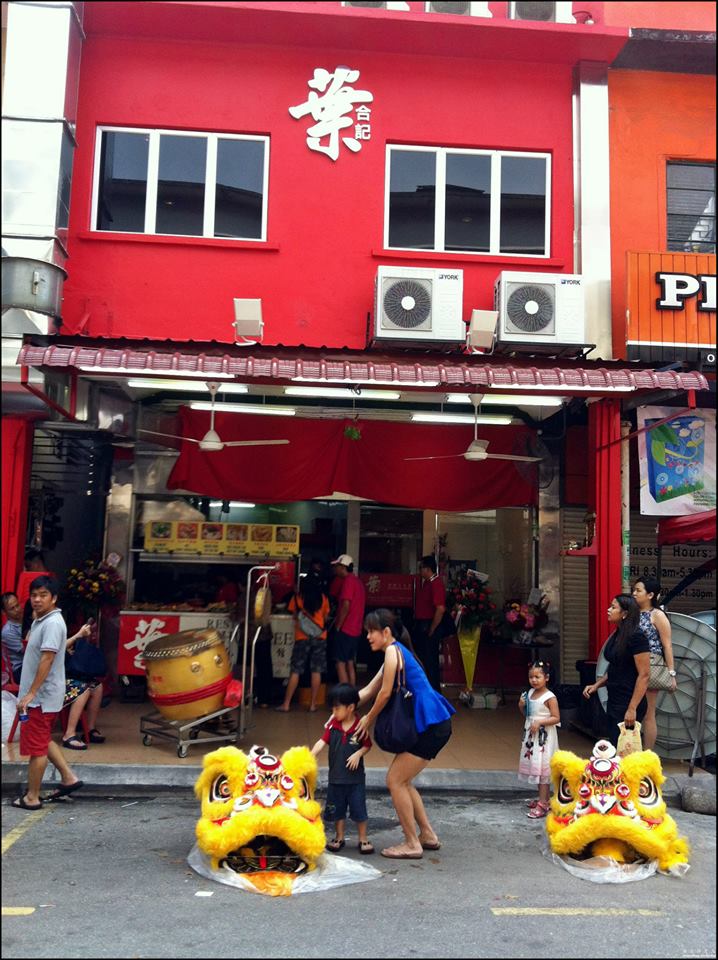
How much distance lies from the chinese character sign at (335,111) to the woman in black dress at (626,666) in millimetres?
6635

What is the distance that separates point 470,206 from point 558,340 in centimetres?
239

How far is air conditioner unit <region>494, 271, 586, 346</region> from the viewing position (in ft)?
32.4

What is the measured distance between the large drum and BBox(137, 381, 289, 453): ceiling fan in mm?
2193

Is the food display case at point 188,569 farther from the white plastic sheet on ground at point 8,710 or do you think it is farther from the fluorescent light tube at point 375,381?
the fluorescent light tube at point 375,381

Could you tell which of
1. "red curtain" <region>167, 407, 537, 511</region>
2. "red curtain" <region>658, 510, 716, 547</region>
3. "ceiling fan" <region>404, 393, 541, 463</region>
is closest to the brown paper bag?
"red curtain" <region>658, 510, 716, 547</region>

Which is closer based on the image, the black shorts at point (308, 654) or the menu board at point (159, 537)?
the black shorts at point (308, 654)

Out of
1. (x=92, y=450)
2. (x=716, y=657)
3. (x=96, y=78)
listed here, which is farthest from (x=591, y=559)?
(x=96, y=78)

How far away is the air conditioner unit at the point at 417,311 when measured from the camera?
A: 9.74 meters

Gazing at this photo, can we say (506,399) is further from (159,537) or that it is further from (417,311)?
(159,537)

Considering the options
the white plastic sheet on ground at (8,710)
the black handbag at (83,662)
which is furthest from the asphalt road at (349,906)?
the black handbag at (83,662)

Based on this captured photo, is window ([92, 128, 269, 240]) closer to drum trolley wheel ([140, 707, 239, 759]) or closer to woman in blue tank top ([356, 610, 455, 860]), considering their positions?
drum trolley wheel ([140, 707, 239, 759])

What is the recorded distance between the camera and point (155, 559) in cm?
1185

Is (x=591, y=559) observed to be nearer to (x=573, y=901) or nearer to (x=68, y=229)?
(x=573, y=901)

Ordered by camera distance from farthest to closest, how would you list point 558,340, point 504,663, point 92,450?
point 504,663 < point 92,450 < point 558,340
